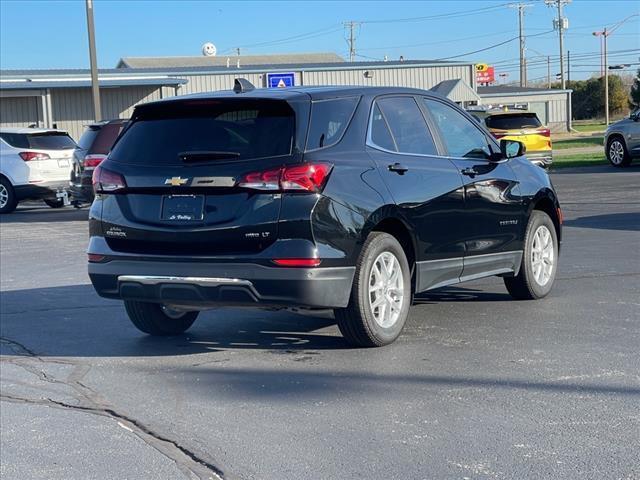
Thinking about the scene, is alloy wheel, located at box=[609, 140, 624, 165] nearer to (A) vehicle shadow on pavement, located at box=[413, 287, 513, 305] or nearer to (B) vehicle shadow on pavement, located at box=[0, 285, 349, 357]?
(A) vehicle shadow on pavement, located at box=[413, 287, 513, 305]

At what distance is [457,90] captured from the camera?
44.2m

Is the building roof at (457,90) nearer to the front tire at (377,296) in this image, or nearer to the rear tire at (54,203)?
the rear tire at (54,203)

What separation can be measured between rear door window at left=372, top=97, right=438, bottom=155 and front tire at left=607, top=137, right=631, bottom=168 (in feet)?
68.7

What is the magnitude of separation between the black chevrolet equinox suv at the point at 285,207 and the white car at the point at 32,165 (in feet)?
45.5

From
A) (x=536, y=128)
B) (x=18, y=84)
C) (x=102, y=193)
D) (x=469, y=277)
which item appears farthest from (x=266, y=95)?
(x=18, y=84)

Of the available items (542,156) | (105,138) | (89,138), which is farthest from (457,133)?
(542,156)

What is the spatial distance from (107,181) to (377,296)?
200 cm

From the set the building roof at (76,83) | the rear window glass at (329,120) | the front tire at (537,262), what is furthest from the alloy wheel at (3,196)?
the rear window glass at (329,120)

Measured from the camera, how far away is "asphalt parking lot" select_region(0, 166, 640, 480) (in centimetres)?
484

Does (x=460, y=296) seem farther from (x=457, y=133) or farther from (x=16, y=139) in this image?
(x=16, y=139)

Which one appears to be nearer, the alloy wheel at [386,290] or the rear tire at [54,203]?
the alloy wheel at [386,290]

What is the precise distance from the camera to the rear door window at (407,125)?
287 inches

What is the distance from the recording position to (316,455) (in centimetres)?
491

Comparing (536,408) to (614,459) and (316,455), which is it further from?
(316,455)
